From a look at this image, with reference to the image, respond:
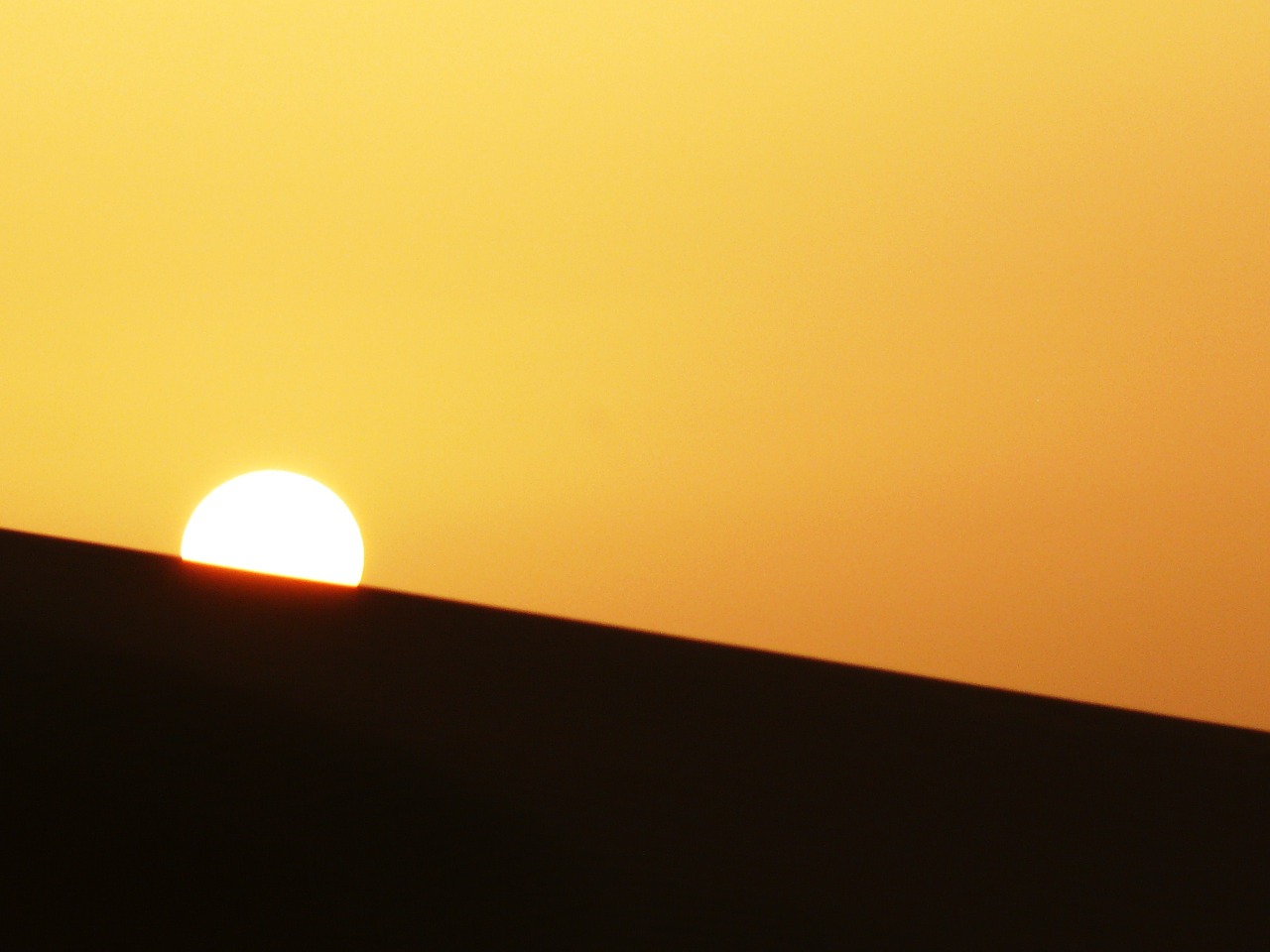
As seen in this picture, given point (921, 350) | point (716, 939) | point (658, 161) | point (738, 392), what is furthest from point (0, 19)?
point (716, 939)

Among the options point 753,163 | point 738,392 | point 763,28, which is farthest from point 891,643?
point 763,28

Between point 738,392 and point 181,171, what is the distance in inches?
24.2

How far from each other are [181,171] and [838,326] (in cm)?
69

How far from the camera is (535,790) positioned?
1.51ft

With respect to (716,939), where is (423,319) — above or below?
above

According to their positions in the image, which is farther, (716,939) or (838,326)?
(838,326)

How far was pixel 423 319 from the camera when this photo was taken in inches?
50.8

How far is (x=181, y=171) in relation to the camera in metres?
1.27

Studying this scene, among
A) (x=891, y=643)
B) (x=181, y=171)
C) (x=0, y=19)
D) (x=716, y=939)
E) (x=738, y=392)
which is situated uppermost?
(x=0, y=19)

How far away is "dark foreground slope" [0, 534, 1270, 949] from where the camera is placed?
16.2 inches

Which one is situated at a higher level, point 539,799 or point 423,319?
point 423,319

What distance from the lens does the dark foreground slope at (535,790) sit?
41 cm

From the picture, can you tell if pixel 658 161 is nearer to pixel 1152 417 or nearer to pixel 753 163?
pixel 753 163

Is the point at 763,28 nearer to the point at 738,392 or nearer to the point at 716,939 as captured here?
the point at 738,392
